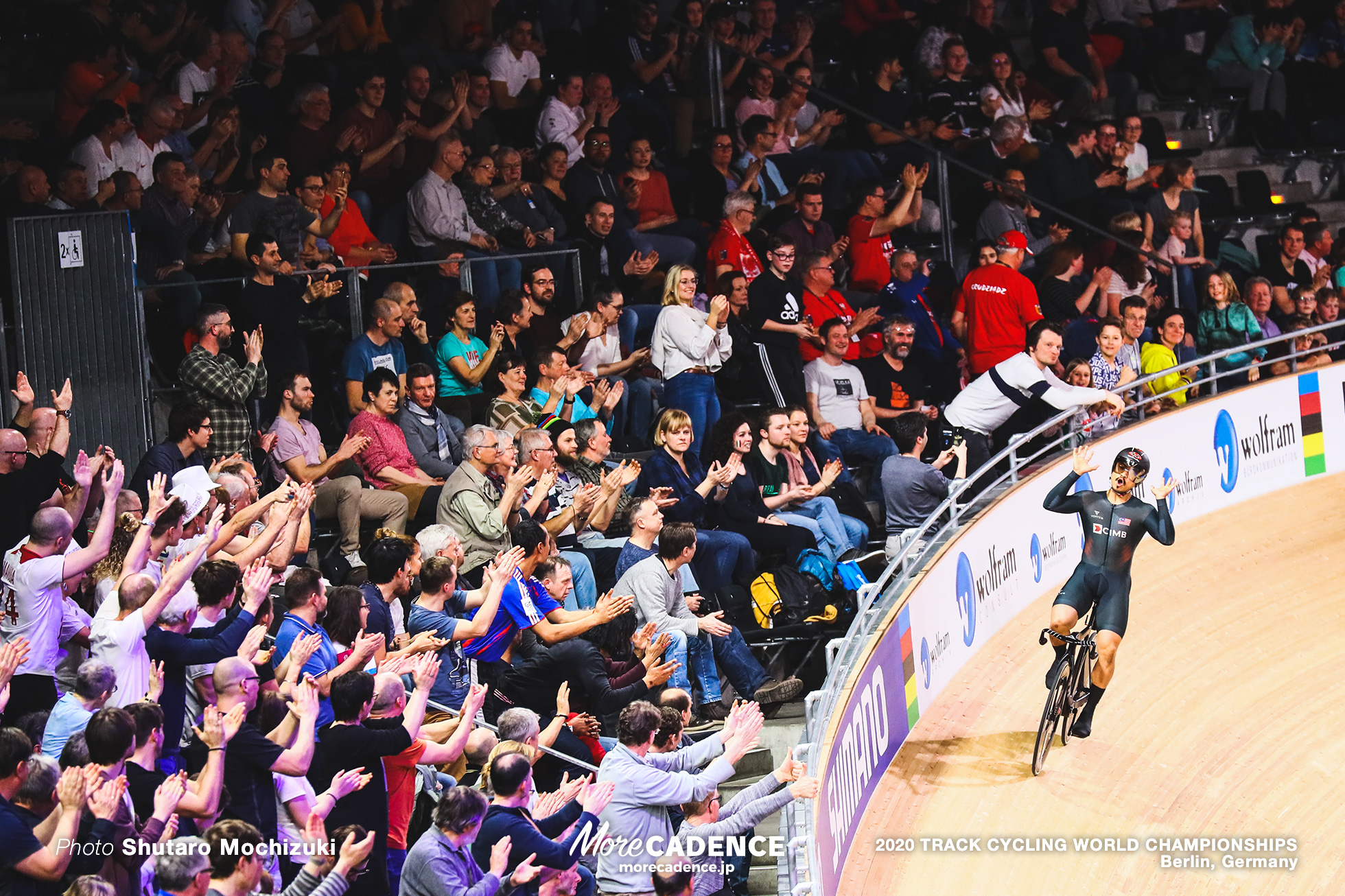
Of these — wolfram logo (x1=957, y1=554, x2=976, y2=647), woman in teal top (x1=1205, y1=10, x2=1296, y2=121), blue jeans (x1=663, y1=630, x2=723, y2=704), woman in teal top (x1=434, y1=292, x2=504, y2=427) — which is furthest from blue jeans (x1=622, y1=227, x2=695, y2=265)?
woman in teal top (x1=1205, y1=10, x2=1296, y2=121)

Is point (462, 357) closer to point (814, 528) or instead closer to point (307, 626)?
point (814, 528)

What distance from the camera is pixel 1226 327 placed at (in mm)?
13906

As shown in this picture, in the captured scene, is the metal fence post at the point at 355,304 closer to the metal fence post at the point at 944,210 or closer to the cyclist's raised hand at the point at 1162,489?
the cyclist's raised hand at the point at 1162,489

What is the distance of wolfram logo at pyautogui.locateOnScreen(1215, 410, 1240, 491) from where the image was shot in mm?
13211

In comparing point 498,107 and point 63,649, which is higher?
point 498,107

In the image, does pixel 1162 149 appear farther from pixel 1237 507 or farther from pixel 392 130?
pixel 392 130

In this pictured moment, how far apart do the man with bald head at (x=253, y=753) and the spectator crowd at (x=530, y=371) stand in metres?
0.01

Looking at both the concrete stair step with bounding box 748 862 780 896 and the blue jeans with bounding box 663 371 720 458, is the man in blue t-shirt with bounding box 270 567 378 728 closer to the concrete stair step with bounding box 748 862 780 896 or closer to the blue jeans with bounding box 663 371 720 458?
the concrete stair step with bounding box 748 862 780 896

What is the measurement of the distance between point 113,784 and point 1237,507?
10603 mm

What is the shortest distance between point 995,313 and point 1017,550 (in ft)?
6.58

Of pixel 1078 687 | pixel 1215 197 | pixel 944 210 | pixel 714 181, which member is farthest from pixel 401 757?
pixel 1215 197

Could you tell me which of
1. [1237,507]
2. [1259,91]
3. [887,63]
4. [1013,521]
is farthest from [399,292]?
[1259,91]

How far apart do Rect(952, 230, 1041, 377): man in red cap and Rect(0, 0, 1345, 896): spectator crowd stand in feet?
0.09

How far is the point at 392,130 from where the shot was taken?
1120cm
